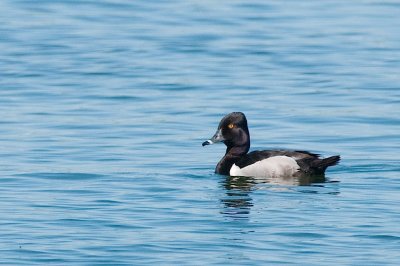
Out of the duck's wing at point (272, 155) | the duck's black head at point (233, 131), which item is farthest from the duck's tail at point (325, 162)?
the duck's black head at point (233, 131)

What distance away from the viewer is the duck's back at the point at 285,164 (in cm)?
1786

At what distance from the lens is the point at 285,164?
17953 millimetres

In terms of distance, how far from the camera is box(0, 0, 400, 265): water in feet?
45.8

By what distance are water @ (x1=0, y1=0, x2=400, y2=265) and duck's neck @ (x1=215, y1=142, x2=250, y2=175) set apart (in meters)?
0.19

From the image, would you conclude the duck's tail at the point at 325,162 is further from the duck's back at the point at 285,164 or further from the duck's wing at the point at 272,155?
the duck's wing at the point at 272,155

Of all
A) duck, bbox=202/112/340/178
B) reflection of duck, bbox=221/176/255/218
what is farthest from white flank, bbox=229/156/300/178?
reflection of duck, bbox=221/176/255/218

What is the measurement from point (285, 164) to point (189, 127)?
398 cm

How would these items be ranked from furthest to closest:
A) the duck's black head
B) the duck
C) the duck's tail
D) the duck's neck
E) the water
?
1. the duck's black head
2. the duck's neck
3. the duck
4. the duck's tail
5. the water

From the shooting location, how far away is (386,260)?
13125 millimetres

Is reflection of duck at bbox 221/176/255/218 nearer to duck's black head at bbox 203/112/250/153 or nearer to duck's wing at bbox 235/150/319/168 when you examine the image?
duck's wing at bbox 235/150/319/168

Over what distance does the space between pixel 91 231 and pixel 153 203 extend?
178 cm

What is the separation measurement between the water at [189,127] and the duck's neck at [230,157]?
0.61ft

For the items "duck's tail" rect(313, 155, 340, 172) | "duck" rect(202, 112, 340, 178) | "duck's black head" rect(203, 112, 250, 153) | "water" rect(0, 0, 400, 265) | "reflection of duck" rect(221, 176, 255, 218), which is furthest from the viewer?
"duck's black head" rect(203, 112, 250, 153)

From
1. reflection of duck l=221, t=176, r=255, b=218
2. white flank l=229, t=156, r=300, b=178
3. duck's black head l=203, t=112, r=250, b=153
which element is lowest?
reflection of duck l=221, t=176, r=255, b=218
